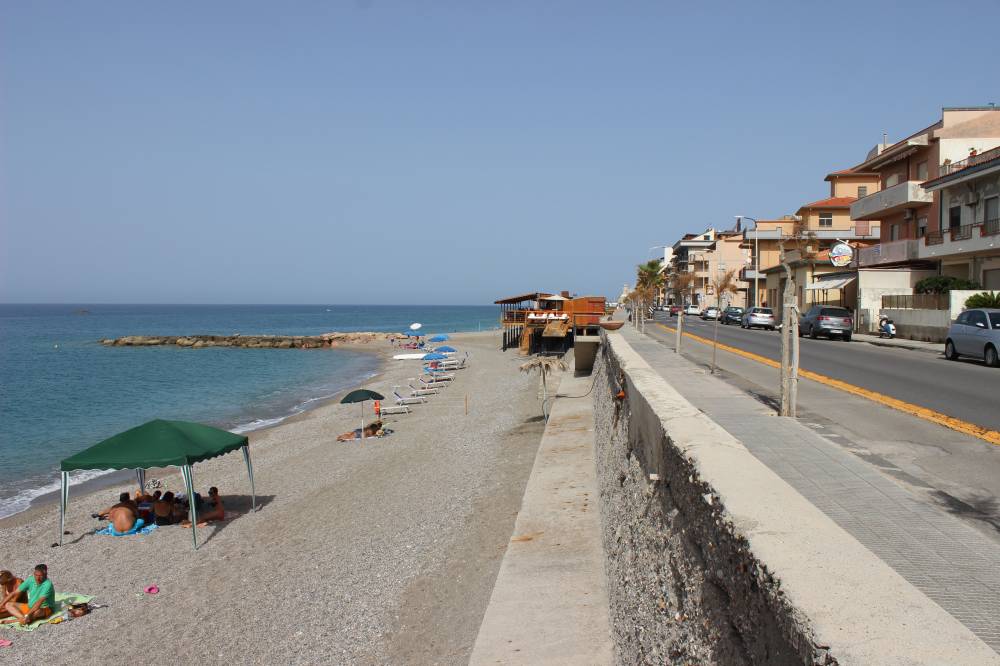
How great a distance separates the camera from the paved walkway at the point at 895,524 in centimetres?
346

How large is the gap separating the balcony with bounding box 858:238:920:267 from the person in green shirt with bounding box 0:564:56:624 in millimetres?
38273

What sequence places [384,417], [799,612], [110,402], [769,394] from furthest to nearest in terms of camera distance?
[110,402]
[384,417]
[769,394]
[799,612]

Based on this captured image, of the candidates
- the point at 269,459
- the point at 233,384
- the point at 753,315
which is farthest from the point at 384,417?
the point at 753,315

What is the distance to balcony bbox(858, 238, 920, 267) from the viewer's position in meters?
37.2

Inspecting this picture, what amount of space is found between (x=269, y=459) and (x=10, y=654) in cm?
1171

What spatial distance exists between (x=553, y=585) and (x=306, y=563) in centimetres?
519

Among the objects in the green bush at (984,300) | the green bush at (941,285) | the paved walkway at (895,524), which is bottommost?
the paved walkway at (895,524)

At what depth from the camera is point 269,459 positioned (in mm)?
20984

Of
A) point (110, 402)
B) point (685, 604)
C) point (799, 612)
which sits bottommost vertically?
point (110, 402)

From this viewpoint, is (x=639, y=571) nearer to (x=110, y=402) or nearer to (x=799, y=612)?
(x=799, y=612)

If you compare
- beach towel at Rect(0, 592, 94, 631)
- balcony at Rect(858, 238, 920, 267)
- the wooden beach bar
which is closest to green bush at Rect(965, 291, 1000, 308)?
balcony at Rect(858, 238, 920, 267)

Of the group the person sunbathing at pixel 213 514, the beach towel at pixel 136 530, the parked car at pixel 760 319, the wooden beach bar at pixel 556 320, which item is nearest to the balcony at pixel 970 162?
the parked car at pixel 760 319

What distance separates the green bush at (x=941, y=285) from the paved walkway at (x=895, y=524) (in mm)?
27338

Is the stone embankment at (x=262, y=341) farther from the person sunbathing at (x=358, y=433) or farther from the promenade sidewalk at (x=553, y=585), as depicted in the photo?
the promenade sidewalk at (x=553, y=585)
